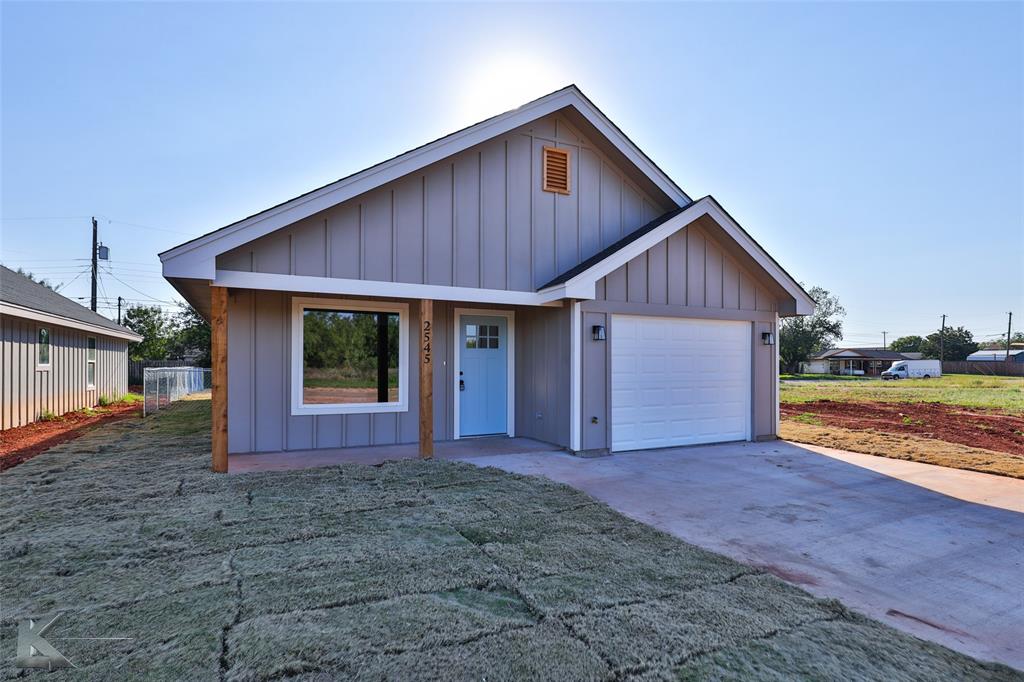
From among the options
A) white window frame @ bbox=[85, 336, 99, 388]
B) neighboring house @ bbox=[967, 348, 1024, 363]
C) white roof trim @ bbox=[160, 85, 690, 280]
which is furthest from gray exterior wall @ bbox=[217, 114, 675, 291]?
neighboring house @ bbox=[967, 348, 1024, 363]

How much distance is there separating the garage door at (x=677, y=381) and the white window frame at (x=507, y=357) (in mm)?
1853

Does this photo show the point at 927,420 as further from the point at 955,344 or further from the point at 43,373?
the point at 955,344

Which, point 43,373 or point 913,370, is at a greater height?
point 43,373

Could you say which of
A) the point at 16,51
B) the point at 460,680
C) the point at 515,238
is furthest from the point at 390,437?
the point at 16,51

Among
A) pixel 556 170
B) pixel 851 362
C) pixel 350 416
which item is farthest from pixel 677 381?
pixel 851 362

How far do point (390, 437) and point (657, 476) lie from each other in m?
4.01

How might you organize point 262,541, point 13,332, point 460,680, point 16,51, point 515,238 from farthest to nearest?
point 13,332 < point 16,51 < point 515,238 < point 262,541 < point 460,680

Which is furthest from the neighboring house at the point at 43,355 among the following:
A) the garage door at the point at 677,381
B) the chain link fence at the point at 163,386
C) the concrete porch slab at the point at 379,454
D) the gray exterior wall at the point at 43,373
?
the garage door at the point at 677,381

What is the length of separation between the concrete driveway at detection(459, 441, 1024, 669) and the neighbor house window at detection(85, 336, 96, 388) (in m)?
13.9

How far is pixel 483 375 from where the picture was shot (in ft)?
28.4

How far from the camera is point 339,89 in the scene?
10.3m

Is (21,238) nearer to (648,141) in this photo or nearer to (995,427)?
A: (648,141)

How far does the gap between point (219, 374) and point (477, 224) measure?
3924 millimetres

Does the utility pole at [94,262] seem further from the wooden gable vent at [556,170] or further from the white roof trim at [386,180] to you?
the wooden gable vent at [556,170]
